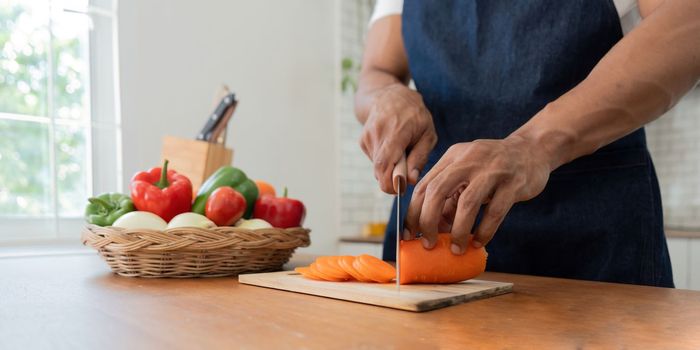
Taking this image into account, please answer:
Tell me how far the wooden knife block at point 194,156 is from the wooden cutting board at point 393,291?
34.1 inches

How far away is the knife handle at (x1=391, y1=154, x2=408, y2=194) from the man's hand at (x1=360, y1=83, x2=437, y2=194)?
0.02m

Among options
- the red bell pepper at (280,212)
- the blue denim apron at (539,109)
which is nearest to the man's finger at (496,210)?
the blue denim apron at (539,109)

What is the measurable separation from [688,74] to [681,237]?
172 cm

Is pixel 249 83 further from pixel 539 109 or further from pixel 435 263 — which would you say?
pixel 435 263

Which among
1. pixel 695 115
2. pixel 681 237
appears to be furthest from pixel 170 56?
pixel 695 115

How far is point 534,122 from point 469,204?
7.1 inches

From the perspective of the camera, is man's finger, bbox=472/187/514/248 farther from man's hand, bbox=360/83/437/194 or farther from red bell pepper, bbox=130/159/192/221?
red bell pepper, bbox=130/159/192/221

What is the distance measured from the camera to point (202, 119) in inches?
98.8

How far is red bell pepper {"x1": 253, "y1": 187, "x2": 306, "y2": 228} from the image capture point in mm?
1201

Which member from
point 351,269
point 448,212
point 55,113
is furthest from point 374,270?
point 55,113

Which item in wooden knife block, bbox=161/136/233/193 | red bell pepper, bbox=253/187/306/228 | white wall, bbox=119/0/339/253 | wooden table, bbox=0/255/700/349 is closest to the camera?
wooden table, bbox=0/255/700/349

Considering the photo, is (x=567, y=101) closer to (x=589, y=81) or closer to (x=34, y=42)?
(x=589, y=81)

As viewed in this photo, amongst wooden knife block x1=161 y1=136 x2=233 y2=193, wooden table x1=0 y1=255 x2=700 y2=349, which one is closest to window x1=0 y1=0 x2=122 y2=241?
wooden knife block x1=161 y1=136 x2=233 y2=193

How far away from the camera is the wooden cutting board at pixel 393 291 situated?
0.71 meters
